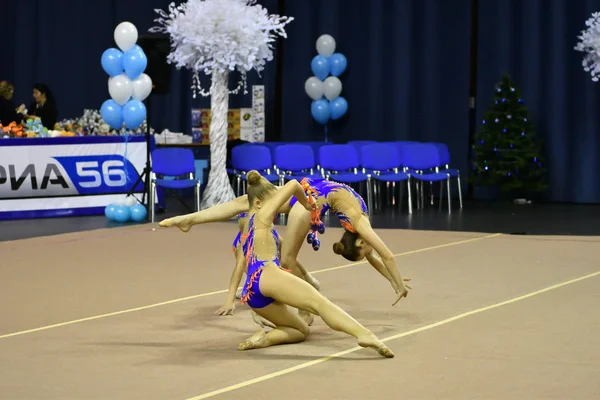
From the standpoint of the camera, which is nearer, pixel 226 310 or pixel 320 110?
pixel 226 310

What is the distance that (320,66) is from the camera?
1652 centimetres

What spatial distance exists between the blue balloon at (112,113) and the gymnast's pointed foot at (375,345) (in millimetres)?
8090

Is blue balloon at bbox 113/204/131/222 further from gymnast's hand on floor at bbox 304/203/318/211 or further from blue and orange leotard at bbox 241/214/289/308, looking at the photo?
blue and orange leotard at bbox 241/214/289/308

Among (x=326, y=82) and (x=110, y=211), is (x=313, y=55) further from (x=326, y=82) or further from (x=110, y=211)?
(x=110, y=211)

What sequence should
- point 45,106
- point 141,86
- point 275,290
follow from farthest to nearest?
point 45,106 < point 141,86 < point 275,290

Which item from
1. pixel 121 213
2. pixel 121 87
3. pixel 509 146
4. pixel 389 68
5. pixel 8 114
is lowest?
pixel 121 213

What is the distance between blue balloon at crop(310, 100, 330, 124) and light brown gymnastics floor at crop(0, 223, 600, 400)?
21.7 feet

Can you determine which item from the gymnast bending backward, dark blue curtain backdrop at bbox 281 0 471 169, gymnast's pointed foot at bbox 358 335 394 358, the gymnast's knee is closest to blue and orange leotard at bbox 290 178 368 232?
the gymnast bending backward

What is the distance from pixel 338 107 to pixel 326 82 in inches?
17.0

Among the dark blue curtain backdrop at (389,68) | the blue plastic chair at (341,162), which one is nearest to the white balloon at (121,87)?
the blue plastic chair at (341,162)

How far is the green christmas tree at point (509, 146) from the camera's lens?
580 inches

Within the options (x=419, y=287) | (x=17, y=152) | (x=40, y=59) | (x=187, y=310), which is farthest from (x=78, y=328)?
(x=40, y=59)

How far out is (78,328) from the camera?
6.39 m

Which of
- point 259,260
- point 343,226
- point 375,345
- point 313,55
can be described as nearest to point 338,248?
point 343,226
